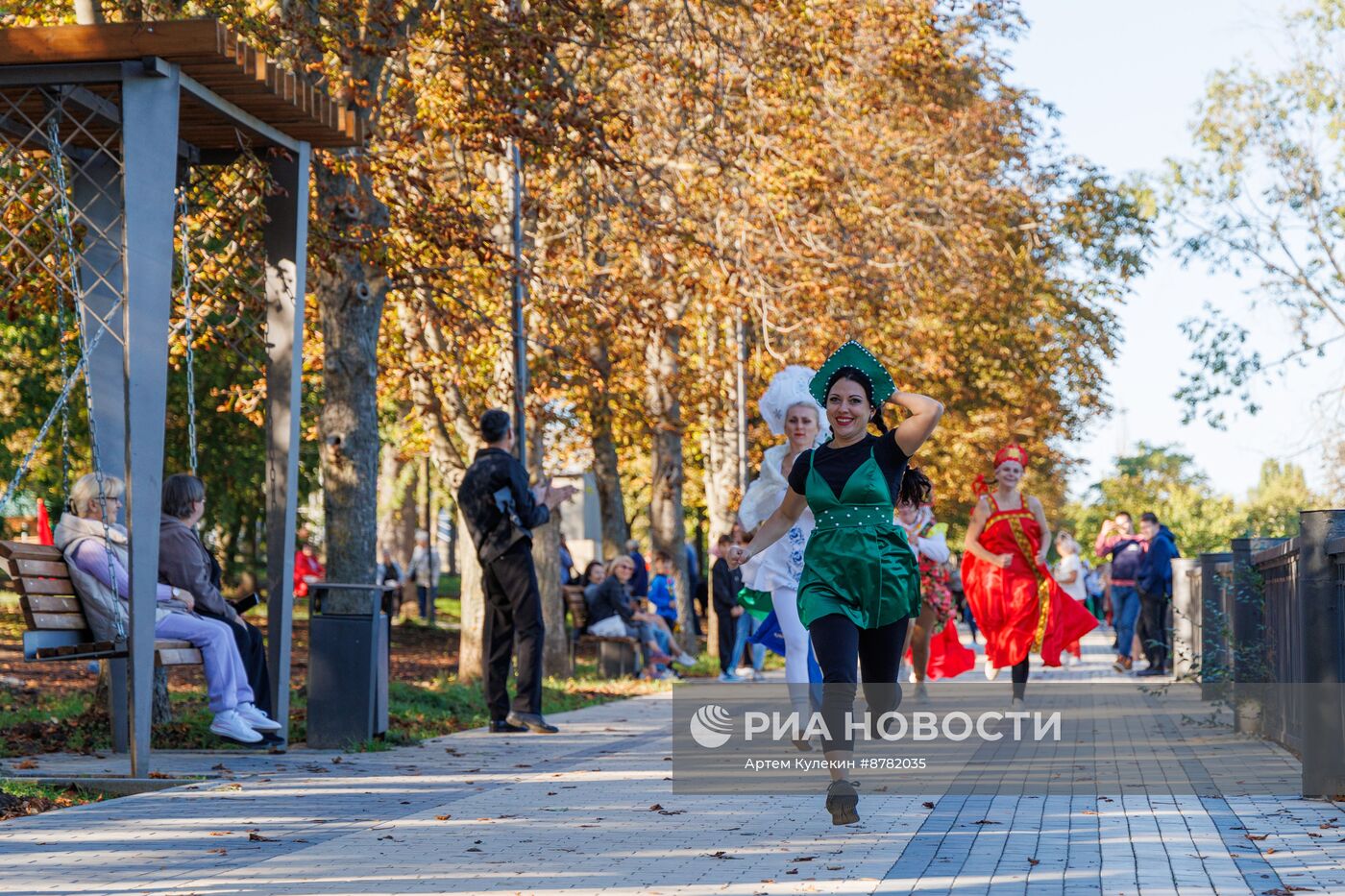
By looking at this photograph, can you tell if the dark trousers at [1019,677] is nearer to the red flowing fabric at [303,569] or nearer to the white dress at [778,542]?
the white dress at [778,542]

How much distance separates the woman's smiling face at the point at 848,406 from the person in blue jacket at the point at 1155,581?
50.6ft

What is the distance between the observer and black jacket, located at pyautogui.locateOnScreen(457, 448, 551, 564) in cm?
1266

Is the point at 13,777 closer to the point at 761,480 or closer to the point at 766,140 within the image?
the point at 761,480

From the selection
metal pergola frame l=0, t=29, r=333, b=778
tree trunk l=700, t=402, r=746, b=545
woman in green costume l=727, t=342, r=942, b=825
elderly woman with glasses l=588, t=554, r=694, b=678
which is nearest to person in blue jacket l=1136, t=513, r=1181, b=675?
elderly woman with glasses l=588, t=554, r=694, b=678

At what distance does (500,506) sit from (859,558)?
16.4ft

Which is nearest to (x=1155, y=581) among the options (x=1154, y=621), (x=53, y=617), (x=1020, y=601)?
(x=1154, y=621)

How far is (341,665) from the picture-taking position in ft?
37.9

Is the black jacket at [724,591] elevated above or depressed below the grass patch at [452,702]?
above

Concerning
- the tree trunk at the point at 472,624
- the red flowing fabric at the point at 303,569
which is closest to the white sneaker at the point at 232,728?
the tree trunk at the point at 472,624

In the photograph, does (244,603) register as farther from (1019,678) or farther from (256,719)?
(1019,678)

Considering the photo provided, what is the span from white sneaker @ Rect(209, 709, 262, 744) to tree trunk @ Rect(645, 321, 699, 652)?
1645cm

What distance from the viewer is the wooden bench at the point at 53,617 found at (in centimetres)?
1007

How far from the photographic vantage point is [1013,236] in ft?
110

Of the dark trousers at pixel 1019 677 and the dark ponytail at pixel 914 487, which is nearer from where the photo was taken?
the dark ponytail at pixel 914 487
